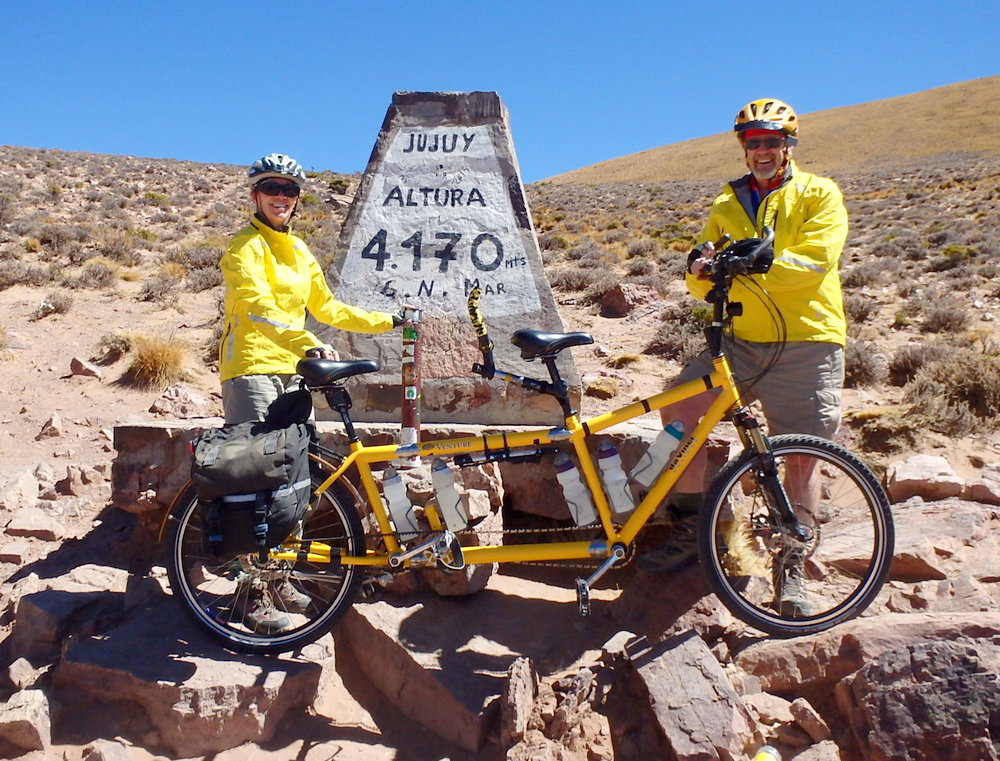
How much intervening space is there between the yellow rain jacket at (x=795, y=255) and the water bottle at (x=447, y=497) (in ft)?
4.00

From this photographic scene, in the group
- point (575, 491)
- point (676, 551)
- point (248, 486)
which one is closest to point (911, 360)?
point (676, 551)

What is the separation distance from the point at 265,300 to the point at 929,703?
8.84ft

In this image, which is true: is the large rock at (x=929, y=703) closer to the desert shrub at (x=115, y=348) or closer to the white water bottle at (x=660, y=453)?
the white water bottle at (x=660, y=453)

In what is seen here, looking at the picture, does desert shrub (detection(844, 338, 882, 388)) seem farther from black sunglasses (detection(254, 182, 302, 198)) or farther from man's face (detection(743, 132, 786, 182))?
black sunglasses (detection(254, 182, 302, 198))

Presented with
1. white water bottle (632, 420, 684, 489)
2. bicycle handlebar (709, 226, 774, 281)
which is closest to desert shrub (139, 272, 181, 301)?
white water bottle (632, 420, 684, 489)

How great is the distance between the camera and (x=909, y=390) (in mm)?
6578

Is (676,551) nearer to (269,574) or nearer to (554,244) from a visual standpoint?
(269,574)

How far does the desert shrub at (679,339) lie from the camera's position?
324 inches

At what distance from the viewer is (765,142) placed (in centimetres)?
298

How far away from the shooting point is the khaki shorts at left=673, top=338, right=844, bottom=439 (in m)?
2.97

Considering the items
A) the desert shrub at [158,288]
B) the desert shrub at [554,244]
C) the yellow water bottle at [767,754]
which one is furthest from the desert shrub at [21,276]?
the yellow water bottle at [767,754]

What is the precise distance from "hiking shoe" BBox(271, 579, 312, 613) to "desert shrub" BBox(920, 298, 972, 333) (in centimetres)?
862

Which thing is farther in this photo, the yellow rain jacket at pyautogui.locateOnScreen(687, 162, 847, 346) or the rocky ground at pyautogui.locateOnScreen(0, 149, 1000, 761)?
the yellow rain jacket at pyautogui.locateOnScreen(687, 162, 847, 346)

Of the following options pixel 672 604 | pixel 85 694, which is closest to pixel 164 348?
pixel 85 694
